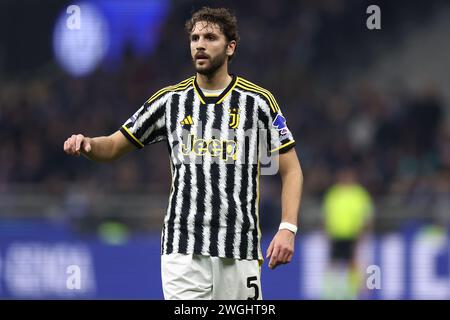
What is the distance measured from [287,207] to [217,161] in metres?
0.42

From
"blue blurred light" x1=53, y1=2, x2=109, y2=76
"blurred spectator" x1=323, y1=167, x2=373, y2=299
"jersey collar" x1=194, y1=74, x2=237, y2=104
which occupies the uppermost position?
"blue blurred light" x1=53, y1=2, x2=109, y2=76

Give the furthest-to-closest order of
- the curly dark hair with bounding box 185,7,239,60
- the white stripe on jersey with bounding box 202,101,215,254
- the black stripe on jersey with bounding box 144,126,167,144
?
the black stripe on jersey with bounding box 144,126,167,144 < the curly dark hair with bounding box 185,7,239,60 < the white stripe on jersey with bounding box 202,101,215,254

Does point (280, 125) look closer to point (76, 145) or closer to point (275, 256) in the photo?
point (275, 256)

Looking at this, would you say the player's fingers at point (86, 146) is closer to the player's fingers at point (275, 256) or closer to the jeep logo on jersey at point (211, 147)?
the jeep logo on jersey at point (211, 147)

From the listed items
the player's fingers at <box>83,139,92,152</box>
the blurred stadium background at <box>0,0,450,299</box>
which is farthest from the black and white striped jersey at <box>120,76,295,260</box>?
the blurred stadium background at <box>0,0,450,299</box>

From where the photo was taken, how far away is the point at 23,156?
14469 millimetres

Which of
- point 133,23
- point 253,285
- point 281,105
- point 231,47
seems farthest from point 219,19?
point 281,105

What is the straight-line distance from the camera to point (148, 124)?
545 centimetres

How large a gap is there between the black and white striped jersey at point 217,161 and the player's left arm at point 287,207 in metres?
0.08

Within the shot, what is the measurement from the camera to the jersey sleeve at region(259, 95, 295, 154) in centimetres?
536

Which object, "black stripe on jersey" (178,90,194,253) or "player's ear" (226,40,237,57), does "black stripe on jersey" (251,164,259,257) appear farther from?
"player's ear" (226,40,237,57)
